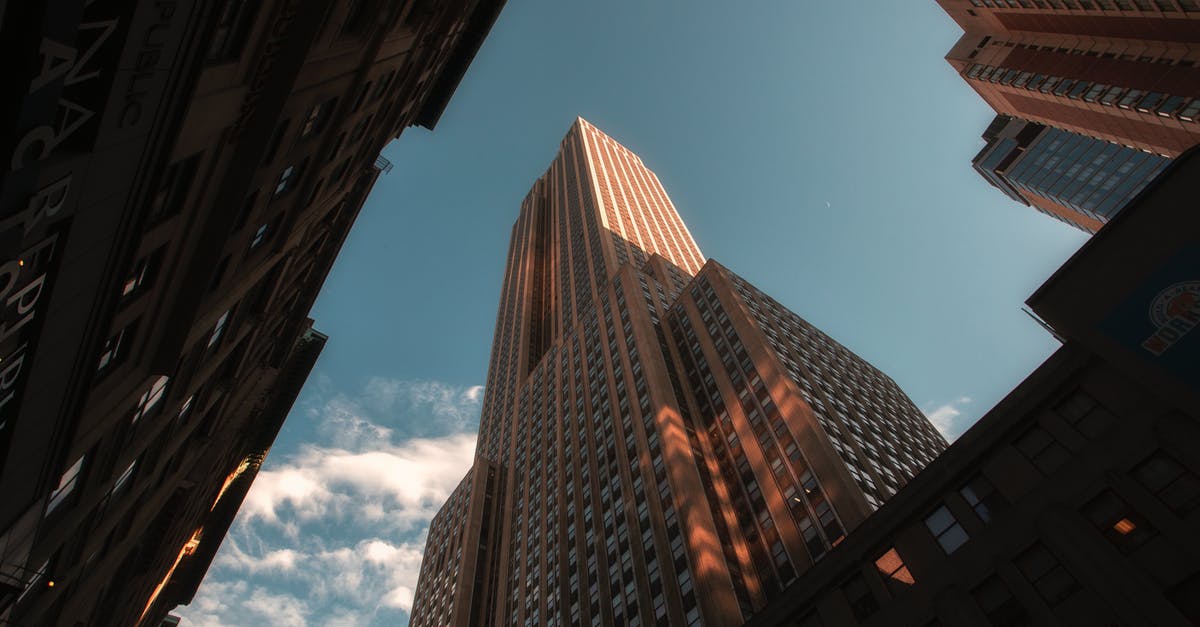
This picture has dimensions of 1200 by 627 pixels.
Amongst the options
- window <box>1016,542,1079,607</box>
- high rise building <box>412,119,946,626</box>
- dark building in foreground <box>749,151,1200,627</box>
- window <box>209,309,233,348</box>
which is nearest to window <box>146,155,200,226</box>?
window <box>209,309,233,348</box>

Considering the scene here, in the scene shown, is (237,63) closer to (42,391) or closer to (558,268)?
(42,391)

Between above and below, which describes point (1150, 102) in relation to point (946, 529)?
above

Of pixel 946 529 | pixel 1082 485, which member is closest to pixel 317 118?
pixel 946 529

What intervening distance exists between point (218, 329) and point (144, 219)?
12.0 meters

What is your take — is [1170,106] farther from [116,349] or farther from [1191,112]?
[116,349]

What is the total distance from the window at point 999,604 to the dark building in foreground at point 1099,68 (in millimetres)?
53894

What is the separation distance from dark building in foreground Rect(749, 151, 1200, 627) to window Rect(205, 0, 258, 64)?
27428 millimetres

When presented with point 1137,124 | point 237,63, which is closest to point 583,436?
point 237,63

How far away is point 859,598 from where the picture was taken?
24.9 m

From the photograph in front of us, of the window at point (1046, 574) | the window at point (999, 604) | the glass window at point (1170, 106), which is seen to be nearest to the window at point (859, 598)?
the window at point (999, 604)

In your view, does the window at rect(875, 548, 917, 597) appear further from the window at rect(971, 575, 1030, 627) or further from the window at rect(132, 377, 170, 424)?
the window at rect(132, 377, 170, 424)

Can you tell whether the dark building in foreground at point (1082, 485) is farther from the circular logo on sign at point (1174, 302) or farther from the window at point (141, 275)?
the window at point (141, 275)

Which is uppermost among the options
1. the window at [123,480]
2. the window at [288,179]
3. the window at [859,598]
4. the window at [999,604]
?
the window at [288,179]

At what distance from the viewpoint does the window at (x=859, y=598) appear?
24.2 metres
